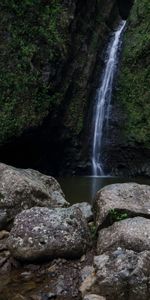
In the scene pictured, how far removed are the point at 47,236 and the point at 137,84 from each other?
1264 centimetres

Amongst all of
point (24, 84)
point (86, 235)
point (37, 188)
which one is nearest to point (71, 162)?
point (24, 84)

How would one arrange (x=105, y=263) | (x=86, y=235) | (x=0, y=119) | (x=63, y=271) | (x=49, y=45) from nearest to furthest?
(x=105, y=263) < (x=63, y=271) < (x=86, y=235) < (x=0, y=119) < (x=49, y=45)

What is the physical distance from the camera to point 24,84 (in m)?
15.8

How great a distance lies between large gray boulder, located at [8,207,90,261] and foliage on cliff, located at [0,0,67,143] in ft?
24.5

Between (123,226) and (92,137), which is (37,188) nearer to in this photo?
(123,226)

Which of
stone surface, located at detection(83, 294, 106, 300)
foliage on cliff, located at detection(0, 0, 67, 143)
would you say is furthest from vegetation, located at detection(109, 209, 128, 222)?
foliage on cliff, located at detection(0, 0, 67, 143)

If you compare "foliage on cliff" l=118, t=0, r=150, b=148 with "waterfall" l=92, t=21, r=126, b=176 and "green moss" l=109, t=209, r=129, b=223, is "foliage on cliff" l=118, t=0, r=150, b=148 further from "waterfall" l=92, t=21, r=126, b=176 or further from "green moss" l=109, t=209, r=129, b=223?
"green moss" l=109, t=209, r=129, b=223

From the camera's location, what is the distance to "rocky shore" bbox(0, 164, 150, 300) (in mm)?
6781

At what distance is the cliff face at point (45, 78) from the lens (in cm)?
1574

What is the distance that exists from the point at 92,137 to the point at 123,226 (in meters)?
11.0

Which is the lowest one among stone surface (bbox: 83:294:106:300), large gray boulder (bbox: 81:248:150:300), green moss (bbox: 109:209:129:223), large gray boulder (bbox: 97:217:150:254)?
stone surface (bbox: 83:294:106:300)

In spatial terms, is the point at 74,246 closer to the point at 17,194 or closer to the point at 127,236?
the point at 127,236

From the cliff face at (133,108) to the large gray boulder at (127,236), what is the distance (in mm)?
10338

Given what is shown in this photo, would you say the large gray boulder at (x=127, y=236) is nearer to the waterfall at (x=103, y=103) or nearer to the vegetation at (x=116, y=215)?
the vegetation at (x=116, y=215)
